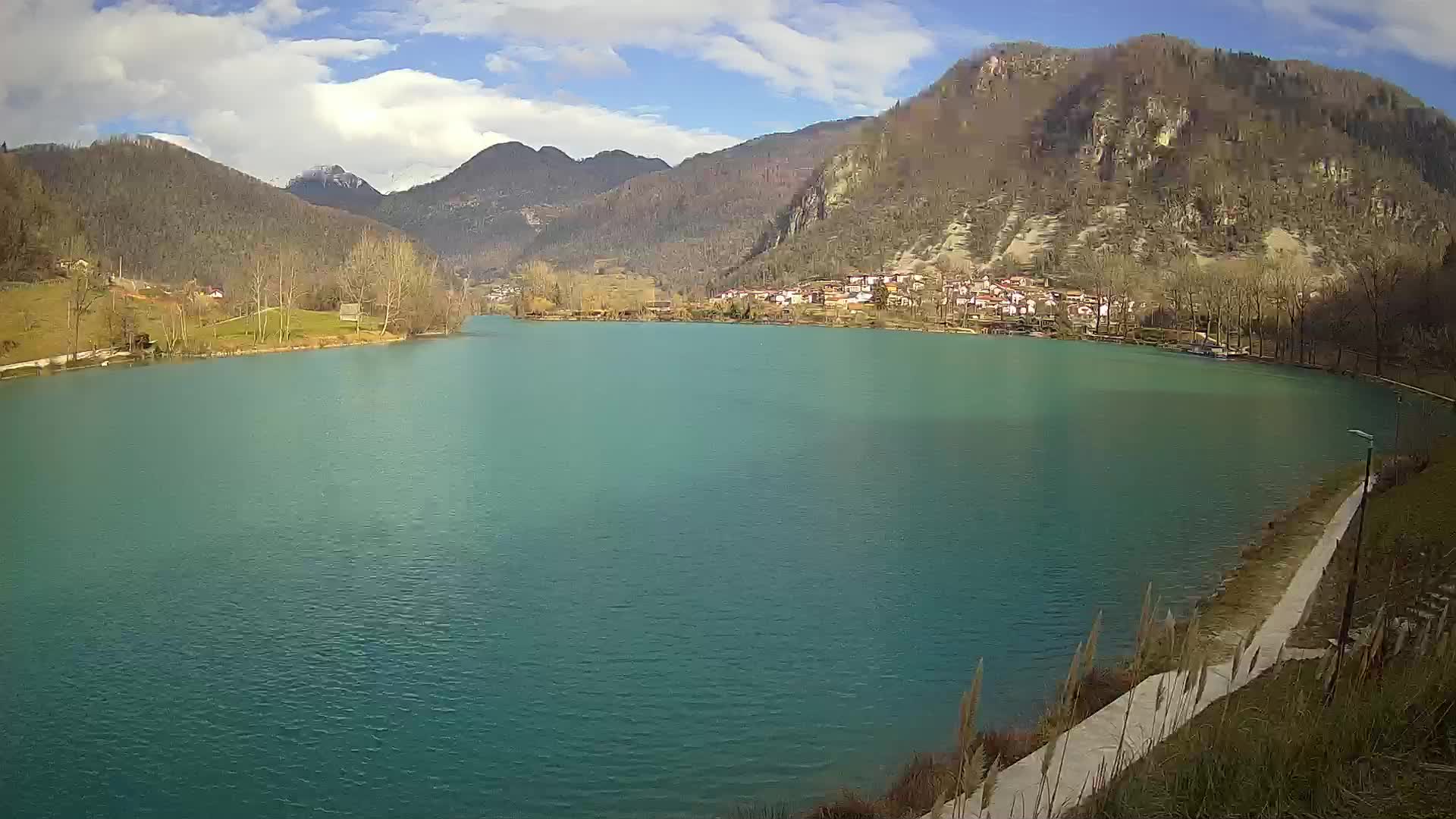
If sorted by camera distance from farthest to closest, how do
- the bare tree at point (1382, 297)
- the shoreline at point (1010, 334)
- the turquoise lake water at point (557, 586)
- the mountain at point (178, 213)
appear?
1. the mountain at point (178, 213)
2. the bare tree at point (1382, 297)
3. the shoreline at point (1010, 334)
4. the turquoise lake water at point (557, 586)

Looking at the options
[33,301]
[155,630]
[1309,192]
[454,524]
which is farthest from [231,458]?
[1309,192]

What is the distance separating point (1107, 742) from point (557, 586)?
8.47 metres

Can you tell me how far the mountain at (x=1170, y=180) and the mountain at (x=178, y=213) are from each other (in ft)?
240

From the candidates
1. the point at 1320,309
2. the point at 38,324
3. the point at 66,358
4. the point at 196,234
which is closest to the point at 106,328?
the point at 38,324

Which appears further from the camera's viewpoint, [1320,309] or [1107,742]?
[1320,309]

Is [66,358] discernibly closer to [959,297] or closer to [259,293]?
[259,293]

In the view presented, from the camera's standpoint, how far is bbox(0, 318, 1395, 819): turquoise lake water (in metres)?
9.38

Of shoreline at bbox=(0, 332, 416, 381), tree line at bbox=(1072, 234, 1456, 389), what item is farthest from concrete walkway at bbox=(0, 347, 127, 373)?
tree line at bbox=(1072, 234, 1456, 389)

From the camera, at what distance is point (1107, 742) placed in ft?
28.2

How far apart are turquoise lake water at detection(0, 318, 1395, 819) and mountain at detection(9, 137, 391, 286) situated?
86.7m

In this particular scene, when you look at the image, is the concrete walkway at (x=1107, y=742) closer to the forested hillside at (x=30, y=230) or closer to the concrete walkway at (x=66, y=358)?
the concrete walkway at (x=66, y=358)

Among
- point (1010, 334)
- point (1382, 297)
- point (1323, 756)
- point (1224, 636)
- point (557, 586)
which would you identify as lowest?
point (557, 586)

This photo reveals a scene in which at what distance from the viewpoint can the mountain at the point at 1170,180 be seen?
4943 inches

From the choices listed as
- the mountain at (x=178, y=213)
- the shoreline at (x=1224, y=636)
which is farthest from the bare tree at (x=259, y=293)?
the shoreline at (x=1224, y=636)
